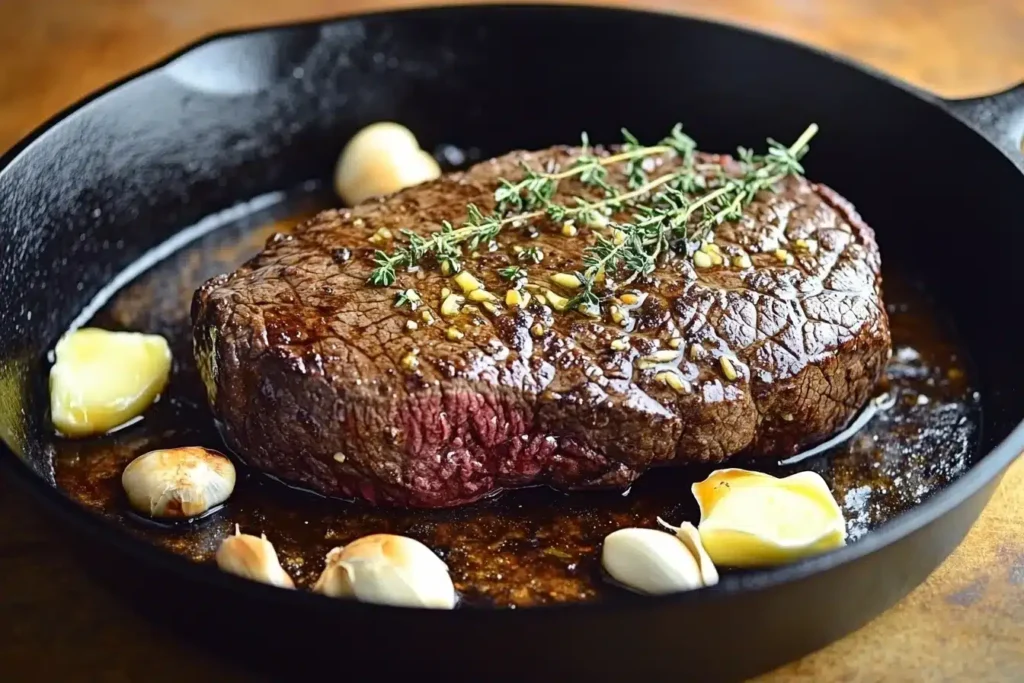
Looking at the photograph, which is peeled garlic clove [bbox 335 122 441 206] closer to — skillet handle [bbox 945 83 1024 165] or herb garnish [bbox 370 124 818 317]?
herb garnish [bbox 370 124 818 317]

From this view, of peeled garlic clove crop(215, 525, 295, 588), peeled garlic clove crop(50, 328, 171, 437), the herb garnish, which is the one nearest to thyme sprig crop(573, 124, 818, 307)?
the herb garnish

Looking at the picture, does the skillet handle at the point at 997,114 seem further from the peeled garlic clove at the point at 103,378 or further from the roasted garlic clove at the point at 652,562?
the peeled garlic clove at the point at 103,378

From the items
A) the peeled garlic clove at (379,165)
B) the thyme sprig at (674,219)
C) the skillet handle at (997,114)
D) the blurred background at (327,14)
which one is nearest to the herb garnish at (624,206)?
the thyme sprig at (674,219)

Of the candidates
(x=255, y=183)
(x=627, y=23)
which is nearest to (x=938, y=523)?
(x=627, y=23)

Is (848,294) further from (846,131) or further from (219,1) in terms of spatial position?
(219,1)

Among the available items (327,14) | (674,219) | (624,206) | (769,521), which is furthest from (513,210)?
(327,14)
